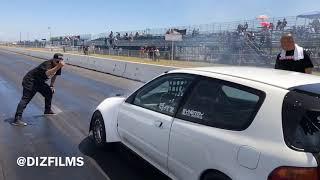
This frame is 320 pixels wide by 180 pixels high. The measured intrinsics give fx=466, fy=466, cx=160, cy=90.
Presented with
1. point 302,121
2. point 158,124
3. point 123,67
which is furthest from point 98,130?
point 123,67

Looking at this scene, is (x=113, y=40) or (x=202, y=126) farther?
(x=113, y=40)

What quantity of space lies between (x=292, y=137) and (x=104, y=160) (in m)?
3.37

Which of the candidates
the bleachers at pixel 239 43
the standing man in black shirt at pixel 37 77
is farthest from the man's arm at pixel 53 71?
the bleachers at pixel 239 43

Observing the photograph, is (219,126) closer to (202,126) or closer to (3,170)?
(202,126)

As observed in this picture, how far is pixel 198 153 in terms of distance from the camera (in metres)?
4.32

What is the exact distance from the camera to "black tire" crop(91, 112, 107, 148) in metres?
6.77

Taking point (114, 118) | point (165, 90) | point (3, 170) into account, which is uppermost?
point (165, 90)

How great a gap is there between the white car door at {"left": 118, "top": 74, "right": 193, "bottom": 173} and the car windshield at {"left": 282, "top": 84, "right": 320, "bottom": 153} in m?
1.38

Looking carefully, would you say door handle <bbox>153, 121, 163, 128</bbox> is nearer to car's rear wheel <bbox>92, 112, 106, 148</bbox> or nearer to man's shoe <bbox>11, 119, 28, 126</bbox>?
car's rear wheel <bbox>92, 112, 106, 148</bbox>

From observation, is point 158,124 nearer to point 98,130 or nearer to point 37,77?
point 98,130

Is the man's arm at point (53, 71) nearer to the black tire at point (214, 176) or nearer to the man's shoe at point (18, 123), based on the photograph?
the man's shoe at point (18, 123)

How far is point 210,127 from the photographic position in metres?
4.32

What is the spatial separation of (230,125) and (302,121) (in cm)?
68

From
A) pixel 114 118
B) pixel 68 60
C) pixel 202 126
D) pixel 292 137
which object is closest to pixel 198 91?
pixel 202 126
